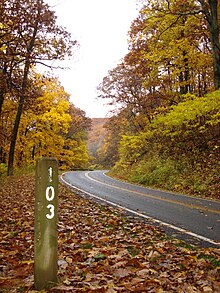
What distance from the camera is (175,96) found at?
23766 mm

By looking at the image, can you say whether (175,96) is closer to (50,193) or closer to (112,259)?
(112,259)

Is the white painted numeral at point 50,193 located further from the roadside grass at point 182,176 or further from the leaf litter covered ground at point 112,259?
the roadside grass at point 182,176

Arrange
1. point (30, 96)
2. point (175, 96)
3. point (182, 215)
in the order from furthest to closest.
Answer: point (175, 96), point (30, 96), point (182, 215)

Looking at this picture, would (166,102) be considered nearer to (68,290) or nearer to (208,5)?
(208,5)

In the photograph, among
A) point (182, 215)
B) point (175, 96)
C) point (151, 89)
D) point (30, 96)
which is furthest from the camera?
point (151, 89)

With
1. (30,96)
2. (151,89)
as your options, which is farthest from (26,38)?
(151,89)

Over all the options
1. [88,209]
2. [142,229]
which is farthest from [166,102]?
[142,229]

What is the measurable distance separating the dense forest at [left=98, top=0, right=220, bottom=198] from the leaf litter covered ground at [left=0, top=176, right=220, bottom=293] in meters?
7.80

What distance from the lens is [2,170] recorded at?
2664 cm

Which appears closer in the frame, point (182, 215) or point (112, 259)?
point (112, 259)

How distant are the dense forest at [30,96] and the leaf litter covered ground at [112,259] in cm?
766

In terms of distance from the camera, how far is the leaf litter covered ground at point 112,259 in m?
3.78

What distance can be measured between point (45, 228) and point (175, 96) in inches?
852

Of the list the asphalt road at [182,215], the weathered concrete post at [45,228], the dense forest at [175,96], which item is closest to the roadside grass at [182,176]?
the dense forest at [175,96]
